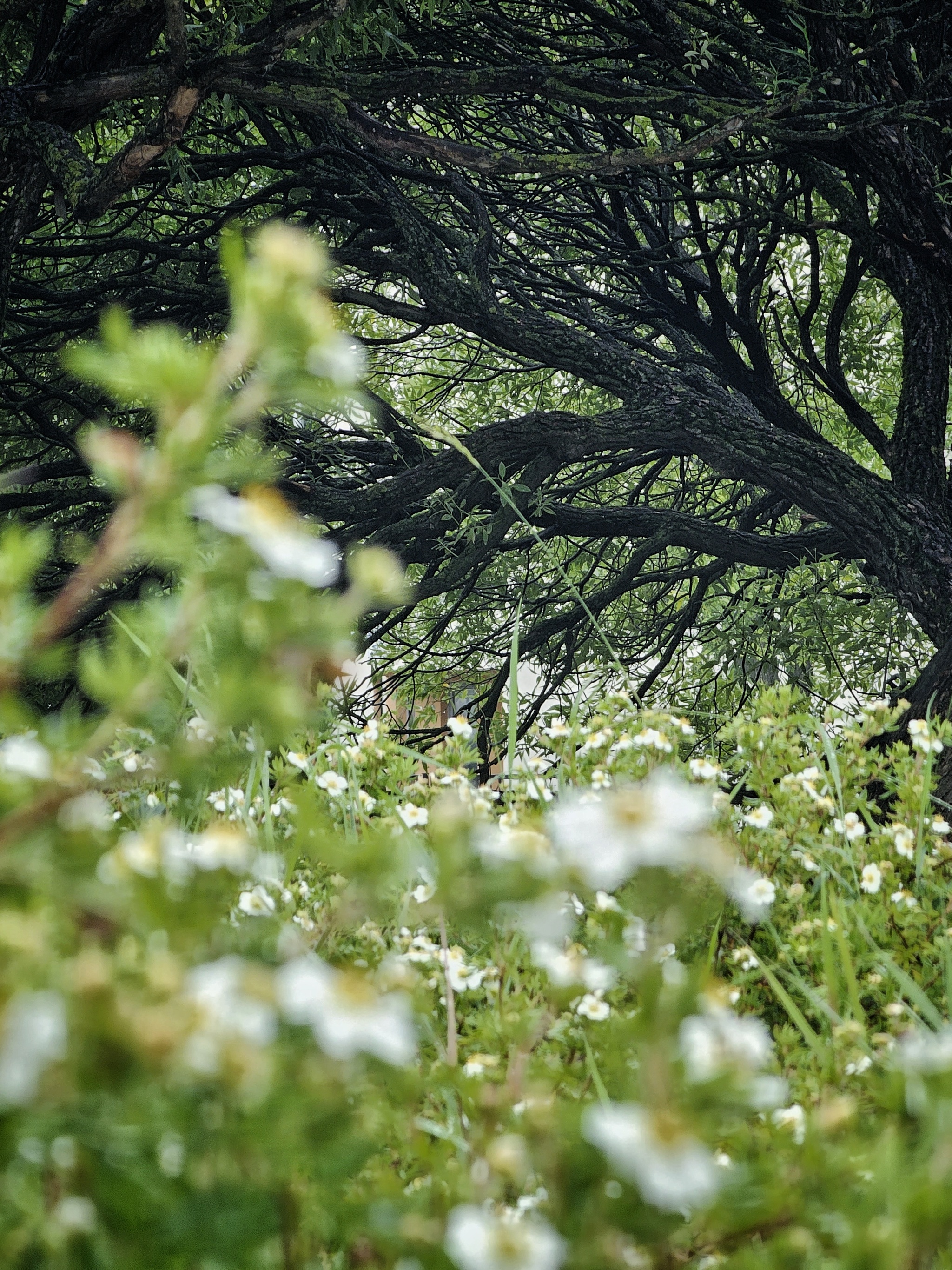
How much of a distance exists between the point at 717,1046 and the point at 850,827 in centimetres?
98

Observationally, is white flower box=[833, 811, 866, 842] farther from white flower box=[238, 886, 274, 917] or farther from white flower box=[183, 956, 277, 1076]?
white flower box=[183, 956, 277, 1076]

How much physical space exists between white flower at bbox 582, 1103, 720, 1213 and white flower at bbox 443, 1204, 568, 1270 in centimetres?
5

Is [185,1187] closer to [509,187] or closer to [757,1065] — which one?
[757,1065]

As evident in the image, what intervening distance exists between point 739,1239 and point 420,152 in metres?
2.71

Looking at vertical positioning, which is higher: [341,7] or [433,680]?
[433,680]

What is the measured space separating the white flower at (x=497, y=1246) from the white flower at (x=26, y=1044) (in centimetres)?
19

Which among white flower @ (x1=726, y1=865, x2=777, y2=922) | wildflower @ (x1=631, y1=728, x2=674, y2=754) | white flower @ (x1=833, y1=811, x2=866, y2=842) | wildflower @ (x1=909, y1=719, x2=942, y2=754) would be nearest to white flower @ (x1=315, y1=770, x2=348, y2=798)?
wildflower @ (x1=631, y1=728, x2=674, y2=754)

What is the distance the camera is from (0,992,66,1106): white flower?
0.41 m

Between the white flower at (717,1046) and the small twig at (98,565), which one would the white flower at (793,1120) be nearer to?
the white flower at (717,1046)

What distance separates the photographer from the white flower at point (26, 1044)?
1.34 feet

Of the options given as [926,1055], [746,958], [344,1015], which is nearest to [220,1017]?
[344,1015]

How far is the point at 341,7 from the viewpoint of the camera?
2.32 m

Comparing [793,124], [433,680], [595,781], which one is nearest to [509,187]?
[793,124]

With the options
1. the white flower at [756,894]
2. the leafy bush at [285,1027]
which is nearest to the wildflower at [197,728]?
the leafy bush at [285,1027]
